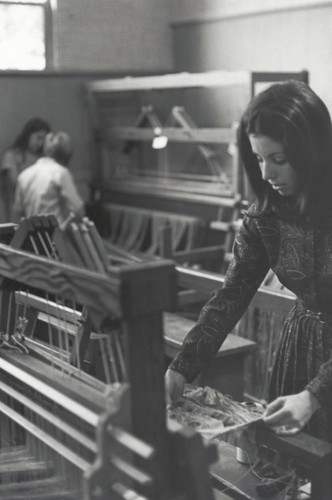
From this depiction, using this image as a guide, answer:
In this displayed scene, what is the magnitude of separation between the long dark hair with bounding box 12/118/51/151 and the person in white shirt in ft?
2.56

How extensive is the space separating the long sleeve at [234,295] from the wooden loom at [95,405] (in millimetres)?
258

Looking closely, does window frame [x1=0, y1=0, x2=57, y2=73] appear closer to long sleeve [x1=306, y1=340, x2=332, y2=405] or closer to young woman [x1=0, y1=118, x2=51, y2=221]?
young woman [x1=0, y1=118, x2=51, y2=221]

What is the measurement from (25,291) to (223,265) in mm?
3648

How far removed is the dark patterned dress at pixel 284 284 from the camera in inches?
71.8

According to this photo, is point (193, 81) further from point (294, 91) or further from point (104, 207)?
point (294, 91)

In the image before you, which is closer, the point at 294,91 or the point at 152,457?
the point at 152,457

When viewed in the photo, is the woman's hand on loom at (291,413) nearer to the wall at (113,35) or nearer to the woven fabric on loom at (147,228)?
the woven fabric on loom at (147,228)

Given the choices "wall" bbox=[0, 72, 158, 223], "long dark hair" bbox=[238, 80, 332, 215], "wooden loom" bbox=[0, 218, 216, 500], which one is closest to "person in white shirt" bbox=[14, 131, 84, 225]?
"wall" bbox=[0, 72, 158, 223]

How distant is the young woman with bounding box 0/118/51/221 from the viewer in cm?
702

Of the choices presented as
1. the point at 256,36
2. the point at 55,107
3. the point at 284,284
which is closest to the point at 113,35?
the point at 55,107

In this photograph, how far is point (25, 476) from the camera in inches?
70.8

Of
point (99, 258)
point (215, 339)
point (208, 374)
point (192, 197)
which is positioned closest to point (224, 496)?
point (215, 339)

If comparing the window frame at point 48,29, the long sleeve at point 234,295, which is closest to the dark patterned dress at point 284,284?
the long sleeve at point 234,295

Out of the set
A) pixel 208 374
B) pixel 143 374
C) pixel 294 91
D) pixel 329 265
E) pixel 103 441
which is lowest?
pixel 208 374
